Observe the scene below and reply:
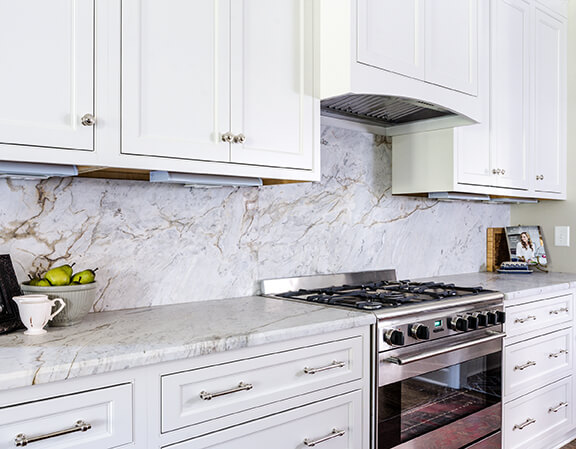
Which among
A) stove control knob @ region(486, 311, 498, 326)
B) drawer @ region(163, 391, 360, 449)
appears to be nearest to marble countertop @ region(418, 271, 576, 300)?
stove control knob @ region(486, 311, 498, 326)

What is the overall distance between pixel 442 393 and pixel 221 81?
4.98 ft

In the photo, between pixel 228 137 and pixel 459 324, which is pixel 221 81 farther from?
pixel 459 324

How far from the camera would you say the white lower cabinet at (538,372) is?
254cm

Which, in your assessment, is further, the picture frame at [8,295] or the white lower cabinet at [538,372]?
the white lower cabinet at [538,372]

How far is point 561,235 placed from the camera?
3.45 meters

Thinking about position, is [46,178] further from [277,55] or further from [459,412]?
[459,412]

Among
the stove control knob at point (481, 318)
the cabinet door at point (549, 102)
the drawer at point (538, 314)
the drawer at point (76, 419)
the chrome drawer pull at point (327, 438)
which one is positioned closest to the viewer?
the drawer at point (76, 419)

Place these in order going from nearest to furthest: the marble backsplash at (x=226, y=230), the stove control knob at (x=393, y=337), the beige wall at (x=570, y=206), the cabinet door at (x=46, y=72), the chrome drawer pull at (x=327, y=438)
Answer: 1. the cabinet door at (x=46, y=72)
2. the chrome drawer pull at (x=327, y=438)
3. the marble backsplash at (x=226, y=230)
4. the stove control knob at (x=393, y=337)
5. the beige wall at (x=570, y=206)

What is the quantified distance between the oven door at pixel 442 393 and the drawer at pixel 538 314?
0.17m

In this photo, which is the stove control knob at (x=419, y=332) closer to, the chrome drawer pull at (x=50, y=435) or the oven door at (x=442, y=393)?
the oven door at (x=442, y=393)

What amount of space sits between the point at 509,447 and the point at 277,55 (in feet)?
7.06

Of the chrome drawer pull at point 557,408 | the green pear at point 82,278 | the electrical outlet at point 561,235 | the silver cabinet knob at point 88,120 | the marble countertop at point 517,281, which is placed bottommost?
the chrome drawer pull at point 557,408

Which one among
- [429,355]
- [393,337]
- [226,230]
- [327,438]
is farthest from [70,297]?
[429,355]

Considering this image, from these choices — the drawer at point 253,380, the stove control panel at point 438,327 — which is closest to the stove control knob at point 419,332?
the stove control panel at point 438,327
